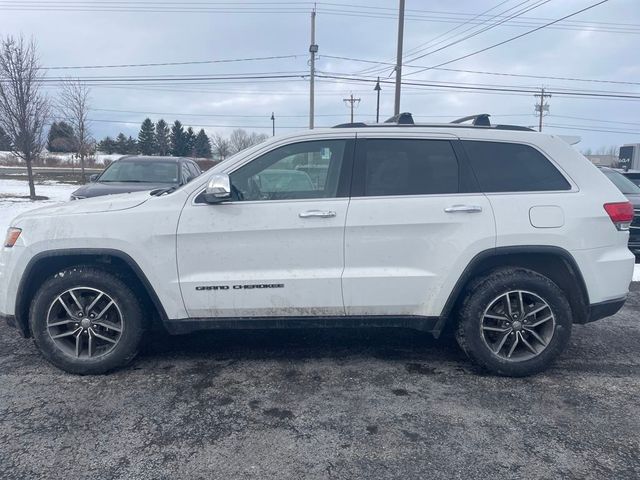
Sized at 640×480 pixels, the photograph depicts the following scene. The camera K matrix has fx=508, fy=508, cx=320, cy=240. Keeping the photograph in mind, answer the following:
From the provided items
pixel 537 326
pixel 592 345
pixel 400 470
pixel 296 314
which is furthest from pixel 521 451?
pixel 592 345

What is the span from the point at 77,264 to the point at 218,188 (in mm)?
1303

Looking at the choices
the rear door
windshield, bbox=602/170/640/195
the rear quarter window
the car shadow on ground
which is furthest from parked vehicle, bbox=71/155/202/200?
windshield, bbox=602/170/640/195

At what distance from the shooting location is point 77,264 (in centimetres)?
394

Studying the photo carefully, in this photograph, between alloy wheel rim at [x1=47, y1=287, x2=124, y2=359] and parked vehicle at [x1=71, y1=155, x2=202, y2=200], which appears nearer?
alloy wheel rim at [x1=47, y1=287, x2=124, y2=359]

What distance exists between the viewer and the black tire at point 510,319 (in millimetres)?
3865

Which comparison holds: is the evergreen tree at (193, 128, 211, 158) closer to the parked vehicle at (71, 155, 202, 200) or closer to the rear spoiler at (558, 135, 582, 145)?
the parked vehicle at (71, 155, 202, 200)

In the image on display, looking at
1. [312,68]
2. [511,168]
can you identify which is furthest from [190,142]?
[511,168]

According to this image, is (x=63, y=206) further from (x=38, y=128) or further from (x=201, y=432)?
(x=38, y=128)

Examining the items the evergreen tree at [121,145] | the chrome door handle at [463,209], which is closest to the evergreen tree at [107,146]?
the evergreen tree at [121,145]

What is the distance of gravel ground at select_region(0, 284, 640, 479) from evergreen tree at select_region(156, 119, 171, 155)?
65.1 meters

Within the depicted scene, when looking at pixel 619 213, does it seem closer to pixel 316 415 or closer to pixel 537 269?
pixel 537 269

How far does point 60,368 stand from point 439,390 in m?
2.91

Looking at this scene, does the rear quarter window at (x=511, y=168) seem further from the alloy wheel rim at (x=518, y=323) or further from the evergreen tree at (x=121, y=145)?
the evergreen tree at (x=121, y=145)

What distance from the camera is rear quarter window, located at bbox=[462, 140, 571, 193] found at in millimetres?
3934
